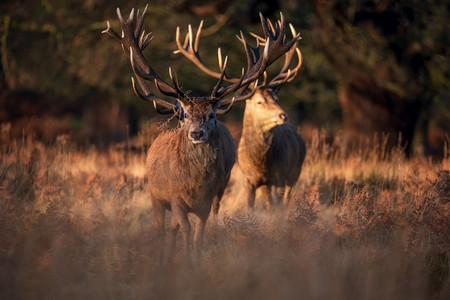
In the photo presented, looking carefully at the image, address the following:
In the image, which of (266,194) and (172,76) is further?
(266,194)

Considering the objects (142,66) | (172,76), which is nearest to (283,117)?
(142,66)

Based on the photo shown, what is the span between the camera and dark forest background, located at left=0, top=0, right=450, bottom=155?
12.9m

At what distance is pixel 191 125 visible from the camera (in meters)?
6.17

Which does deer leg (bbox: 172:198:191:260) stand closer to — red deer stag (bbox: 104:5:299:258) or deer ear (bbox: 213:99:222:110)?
red deer stag (bbox: 104:5:299:258)

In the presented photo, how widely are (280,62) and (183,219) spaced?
477 inches

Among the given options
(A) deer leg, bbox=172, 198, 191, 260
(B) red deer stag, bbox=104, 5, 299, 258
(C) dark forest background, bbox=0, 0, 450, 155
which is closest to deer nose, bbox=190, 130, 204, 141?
(B) red deer stag, bbox=104, 5, 299, 258

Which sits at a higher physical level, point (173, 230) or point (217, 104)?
point (217, 104)

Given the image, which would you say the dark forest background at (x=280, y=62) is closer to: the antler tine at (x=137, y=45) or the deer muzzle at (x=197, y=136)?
the antler tine at (x=137, y=45)

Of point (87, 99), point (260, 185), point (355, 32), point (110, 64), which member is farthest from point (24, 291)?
point (87, 99)

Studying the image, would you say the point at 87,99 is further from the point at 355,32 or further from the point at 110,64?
the point at 355,32

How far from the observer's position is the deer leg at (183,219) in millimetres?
6109

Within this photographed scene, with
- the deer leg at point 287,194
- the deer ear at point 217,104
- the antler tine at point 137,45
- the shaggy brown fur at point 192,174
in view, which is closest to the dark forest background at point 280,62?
the deer leg at point 287,194

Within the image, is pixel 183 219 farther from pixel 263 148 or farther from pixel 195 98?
pixel 263 148

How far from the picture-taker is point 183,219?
6180 millimetres
